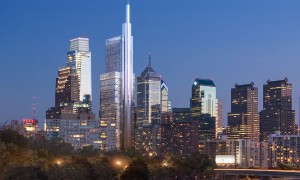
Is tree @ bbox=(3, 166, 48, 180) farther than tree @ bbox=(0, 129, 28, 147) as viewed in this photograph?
No

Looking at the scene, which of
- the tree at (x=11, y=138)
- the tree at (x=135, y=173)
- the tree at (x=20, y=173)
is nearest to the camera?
the tree at (x=20, y=173)

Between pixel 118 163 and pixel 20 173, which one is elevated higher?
pixel 20 173

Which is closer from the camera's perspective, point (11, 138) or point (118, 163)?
point (11, 138)

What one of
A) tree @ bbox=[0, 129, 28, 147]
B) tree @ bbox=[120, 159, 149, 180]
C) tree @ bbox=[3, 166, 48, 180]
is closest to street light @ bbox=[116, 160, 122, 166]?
tree @ bbox=[120, 159, 149, 180]

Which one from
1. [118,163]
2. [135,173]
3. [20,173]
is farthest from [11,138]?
[20,173]

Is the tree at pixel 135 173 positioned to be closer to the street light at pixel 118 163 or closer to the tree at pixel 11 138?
the street light at pixel 118 163

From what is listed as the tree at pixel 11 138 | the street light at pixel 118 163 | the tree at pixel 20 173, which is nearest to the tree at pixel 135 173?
the street light at pixel 118 163

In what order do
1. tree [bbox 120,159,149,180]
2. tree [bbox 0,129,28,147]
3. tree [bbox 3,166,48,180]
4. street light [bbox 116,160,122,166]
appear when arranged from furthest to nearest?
street light [bbox 116,160,122,166], tree [bbox 0,129,28,147], tree [bbox 120,159,149,180], tree [bbox 3,166,48,180]

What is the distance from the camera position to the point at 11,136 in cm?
11706

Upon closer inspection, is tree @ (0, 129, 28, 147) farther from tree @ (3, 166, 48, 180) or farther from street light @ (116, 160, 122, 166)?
tree @ (3, 166, 48, 180)

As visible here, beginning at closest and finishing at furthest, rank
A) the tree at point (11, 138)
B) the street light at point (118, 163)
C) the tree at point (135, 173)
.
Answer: the tree at point (135, 173) → the tree at point (11, 138) → the street light at point (118, 163)

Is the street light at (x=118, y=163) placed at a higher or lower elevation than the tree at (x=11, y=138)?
lower

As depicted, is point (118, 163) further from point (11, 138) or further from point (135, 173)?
point (11, 138)

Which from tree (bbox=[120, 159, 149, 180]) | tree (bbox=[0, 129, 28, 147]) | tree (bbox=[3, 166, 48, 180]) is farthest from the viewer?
tree (bbox=[0, 129, 28, 147])
